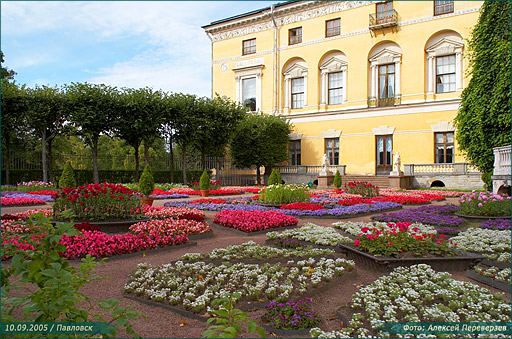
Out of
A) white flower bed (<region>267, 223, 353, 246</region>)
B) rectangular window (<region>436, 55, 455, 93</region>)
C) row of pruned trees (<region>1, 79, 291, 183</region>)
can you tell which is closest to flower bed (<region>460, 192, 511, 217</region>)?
white flower bed (<region>267, 223, 353, 246</region>)

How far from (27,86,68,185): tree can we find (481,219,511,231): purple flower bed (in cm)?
2397

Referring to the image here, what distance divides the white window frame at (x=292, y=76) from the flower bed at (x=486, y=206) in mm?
22707

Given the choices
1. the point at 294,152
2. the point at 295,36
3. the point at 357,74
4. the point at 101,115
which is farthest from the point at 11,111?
A: the point at 357,74

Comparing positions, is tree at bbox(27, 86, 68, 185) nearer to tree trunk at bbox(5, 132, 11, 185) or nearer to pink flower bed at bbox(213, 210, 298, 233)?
tree trunk at bbox(5, 132, 11, 185)

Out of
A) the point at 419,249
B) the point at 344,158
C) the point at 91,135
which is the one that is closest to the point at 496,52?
the point at 344,158

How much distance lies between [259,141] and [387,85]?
36.6 feet

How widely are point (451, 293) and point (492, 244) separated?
3289 millimetres

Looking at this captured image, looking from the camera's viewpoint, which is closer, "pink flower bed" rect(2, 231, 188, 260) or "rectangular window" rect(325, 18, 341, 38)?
"pink flower bed" rect(2, 231, 188, 260)

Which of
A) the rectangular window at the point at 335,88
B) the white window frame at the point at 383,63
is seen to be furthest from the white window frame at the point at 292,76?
the white window frame at the point at 383,63

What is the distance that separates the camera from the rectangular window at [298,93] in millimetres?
32844

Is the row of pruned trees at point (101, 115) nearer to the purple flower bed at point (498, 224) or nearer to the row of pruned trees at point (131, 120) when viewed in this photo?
the row of pruned trees at point (131, 120)

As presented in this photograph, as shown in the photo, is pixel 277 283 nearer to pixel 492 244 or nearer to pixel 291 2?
pixel 492 244

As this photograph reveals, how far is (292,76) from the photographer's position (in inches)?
1288

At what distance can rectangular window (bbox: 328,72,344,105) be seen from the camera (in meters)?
31.0
